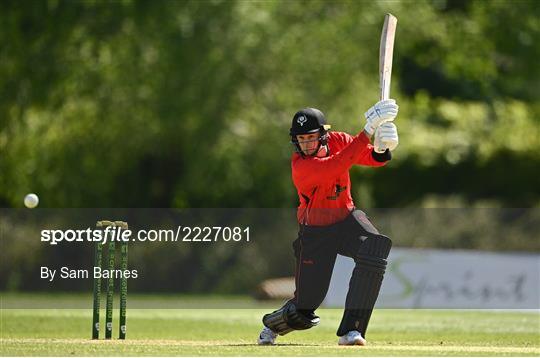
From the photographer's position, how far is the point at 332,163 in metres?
9.04

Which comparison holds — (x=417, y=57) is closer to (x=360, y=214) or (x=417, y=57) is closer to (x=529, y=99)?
(x=529, y=99)

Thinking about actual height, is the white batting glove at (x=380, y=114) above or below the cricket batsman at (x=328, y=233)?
above

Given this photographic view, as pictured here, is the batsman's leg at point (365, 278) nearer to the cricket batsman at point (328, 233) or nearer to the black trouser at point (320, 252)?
the cricket batsman at point (328, 233)

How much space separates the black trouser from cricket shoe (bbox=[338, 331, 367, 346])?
33 centimetres

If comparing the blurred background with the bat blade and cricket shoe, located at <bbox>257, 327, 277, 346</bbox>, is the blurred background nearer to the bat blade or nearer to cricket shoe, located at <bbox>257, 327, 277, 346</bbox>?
cricket shoe, located at <bbox>257, 327, 277, 346</bbox>

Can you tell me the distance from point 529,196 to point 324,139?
19765 millimetres

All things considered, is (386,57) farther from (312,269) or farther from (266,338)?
(266,338)

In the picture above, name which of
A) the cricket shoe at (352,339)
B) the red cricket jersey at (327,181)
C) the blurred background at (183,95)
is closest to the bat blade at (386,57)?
the red cricket jersey at (327,181)

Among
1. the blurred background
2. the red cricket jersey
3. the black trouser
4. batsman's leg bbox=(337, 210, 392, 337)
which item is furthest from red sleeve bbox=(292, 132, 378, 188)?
the blurred background

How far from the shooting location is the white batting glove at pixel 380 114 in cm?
884

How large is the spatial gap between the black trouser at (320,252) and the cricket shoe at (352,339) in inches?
13.0

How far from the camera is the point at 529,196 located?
28.4 m

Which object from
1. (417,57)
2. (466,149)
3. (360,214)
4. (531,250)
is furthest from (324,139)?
(417,57)

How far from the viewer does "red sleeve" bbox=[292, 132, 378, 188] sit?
351 inches
